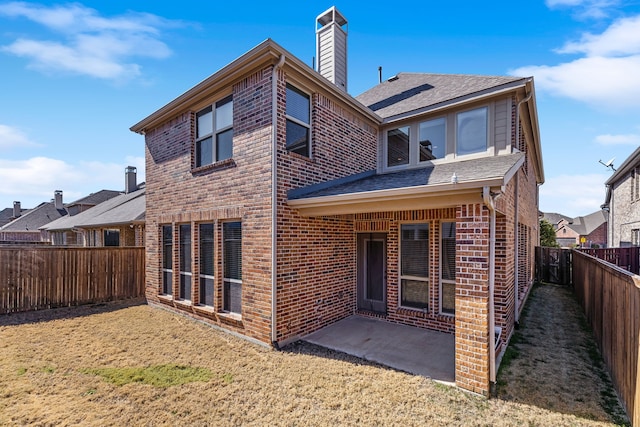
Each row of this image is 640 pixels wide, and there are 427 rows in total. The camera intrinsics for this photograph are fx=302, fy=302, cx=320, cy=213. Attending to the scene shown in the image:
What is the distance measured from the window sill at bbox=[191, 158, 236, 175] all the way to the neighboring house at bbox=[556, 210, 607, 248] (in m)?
54.1

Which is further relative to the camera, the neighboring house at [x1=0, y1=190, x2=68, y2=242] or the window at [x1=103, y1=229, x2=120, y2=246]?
the neighboring house at [x1=0, y1=190, x2=68, y2=242]

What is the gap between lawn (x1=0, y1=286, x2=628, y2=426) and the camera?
3623 millimetres

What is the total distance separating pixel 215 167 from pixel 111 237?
514 inches

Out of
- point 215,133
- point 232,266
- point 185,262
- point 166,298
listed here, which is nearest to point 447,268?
point 232,266

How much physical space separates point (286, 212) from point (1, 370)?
526 cm

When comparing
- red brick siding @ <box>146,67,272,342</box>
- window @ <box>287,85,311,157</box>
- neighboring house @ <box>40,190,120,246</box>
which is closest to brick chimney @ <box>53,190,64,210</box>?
neighboring house @ <box>40,190,120,246</box>

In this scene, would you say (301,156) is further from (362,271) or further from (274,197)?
(362,271)

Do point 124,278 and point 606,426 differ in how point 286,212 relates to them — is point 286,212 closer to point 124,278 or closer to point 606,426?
point 606,426

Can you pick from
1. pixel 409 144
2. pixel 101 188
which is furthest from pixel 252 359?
pixel 101 188

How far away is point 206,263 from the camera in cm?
744

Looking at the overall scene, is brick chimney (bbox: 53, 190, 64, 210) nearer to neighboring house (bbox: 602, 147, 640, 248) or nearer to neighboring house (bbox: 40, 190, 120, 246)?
neighboring house (bbox: 40, 190, 120, 246)

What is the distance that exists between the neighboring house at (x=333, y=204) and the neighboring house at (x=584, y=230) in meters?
50.2

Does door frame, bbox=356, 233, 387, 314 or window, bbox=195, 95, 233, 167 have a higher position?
window, bbox=195, 95, 233, 167

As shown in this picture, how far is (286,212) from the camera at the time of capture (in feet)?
19.6
